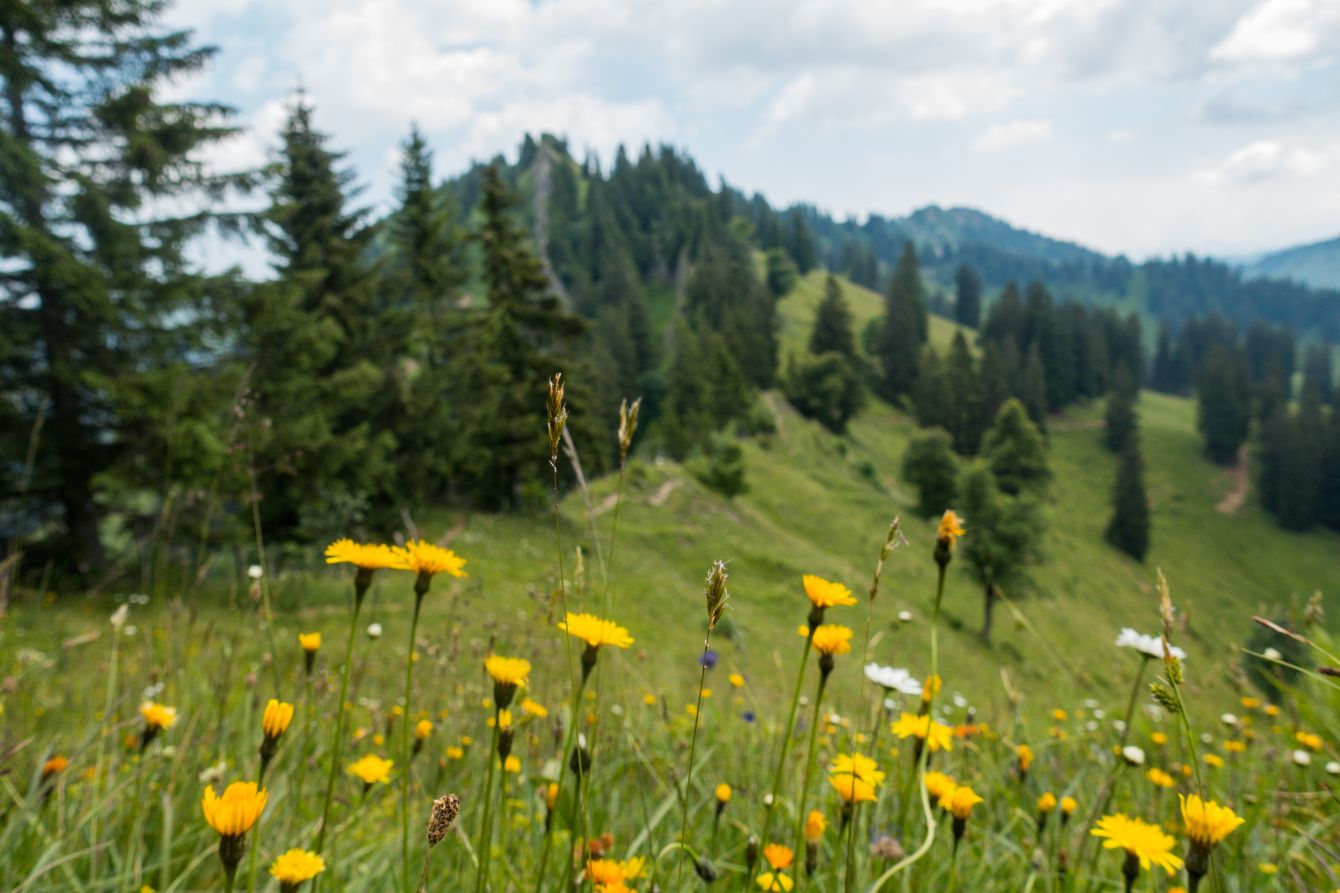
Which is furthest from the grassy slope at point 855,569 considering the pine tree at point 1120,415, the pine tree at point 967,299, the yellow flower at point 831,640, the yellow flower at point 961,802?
the pine tree at point 967,299

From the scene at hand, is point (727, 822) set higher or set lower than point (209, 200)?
lower

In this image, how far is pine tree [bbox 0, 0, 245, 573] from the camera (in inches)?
368

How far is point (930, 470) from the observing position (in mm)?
39406

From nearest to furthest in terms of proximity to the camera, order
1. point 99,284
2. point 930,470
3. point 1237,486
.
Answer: point 99,284
point 930,470
point 1237,486

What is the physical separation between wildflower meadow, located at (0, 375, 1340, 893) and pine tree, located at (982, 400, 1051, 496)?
42432 millimetres

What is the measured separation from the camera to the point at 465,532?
1656 centimetres

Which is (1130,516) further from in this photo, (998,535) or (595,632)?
(595,632)

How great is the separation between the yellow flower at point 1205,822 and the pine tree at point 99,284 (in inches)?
405

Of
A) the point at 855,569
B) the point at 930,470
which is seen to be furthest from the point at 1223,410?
the point at 855,569

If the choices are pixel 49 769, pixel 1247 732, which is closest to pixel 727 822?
pixel 49 769

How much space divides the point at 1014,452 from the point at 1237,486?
32142 millimetres

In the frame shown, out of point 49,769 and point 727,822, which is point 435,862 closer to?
point 727,822

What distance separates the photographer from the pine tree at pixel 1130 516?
47.0 m

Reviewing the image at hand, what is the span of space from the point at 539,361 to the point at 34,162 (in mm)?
10397
